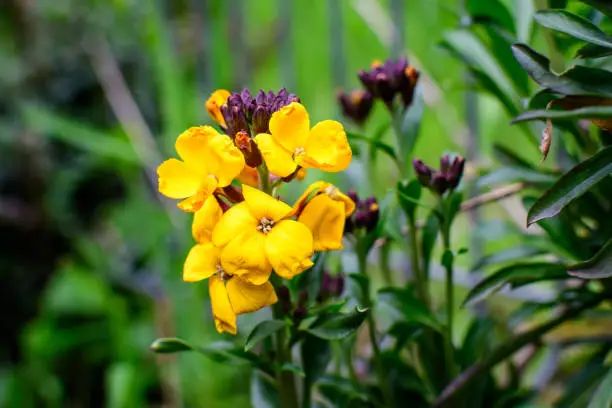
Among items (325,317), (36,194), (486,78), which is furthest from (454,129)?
(36,194)

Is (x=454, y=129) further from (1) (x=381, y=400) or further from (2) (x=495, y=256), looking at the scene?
(1) (x=381, y=400)

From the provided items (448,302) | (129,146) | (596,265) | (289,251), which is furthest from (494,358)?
(129,146)

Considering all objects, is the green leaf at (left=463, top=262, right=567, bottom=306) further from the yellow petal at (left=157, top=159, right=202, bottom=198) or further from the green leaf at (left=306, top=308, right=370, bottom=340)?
the yellow petal at (left=157, top=159, right=202, bottom=198)

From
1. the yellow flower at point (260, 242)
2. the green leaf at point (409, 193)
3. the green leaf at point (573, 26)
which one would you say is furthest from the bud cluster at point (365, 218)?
the green leaf at point (573, 26)

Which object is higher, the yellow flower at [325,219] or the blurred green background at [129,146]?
the blurred green background at [129,146]

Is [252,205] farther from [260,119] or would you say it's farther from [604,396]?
[604,396]

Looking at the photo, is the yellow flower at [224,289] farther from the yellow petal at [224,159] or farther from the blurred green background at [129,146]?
the blurred green background at [129,146]
